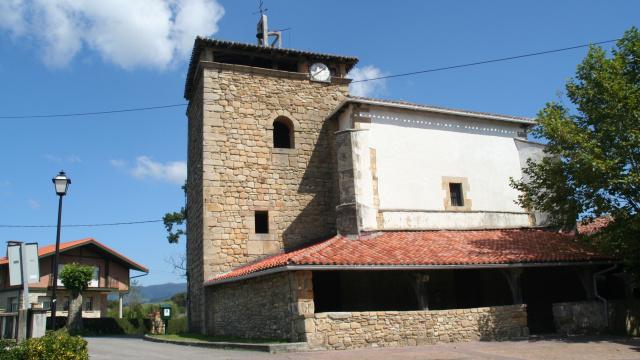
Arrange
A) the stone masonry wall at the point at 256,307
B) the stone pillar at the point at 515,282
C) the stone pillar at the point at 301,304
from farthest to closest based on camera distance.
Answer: the stone pillar at the point at 515,282 → the stone masonry wall at the point at 256,307 → the stone pillar at the point at 301,304

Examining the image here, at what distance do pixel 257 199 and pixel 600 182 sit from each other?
31.4 ft

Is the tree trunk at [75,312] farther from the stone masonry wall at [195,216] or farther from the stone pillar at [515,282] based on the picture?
the stone pillar at [515,282]

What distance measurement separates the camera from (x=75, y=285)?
2075cm

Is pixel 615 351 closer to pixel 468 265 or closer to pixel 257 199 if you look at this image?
pixel 468 265

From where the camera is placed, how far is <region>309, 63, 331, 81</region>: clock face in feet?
57.9

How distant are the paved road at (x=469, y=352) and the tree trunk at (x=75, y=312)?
10.2 metres

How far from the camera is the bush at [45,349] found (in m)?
7.35

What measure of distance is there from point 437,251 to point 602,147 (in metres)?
4.97

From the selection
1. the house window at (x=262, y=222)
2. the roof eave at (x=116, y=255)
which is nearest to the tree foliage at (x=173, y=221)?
the roof eave at (x=116, y=255)

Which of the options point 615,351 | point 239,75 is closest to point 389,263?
point 615,351

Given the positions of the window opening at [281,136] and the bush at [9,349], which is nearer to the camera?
the bush at [9,349]

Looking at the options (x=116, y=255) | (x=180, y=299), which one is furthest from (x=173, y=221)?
(x=180, y=299)

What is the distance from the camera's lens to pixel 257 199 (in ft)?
52.1

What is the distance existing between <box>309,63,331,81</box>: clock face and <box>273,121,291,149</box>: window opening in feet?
6.60
